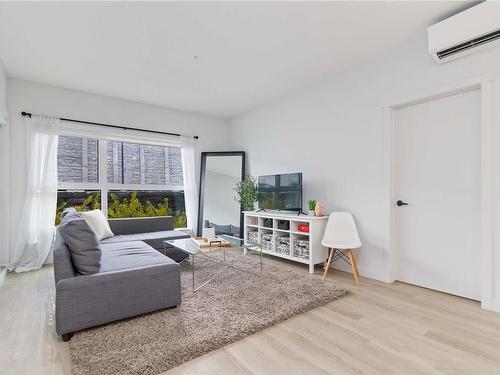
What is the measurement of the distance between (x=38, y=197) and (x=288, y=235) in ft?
11.5

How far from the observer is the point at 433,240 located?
2.73 meters

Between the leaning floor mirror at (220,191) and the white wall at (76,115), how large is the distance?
1.10 feet

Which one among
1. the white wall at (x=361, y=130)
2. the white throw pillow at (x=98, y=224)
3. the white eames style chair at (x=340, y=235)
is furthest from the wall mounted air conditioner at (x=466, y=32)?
the white throw pillow at (x=98, y=224)

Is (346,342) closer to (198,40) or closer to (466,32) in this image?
(466,32)

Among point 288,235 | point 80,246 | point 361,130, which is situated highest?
point 361,130

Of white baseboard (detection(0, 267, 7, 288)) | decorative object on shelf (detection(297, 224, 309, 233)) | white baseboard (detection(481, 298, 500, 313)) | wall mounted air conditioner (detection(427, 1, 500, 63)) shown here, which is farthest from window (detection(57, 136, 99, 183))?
white baseboard (detection(481, 298, 500, 313))

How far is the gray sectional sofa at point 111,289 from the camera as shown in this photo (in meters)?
1.84

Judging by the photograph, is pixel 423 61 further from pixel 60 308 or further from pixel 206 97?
pixel 60 308

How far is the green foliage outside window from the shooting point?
4.20 m

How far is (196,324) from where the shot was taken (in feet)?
6.46

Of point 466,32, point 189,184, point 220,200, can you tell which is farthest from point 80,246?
point 466,32

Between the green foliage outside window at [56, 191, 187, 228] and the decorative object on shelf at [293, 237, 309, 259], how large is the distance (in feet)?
7.85

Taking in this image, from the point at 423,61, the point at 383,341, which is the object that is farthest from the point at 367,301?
the point at 423,61

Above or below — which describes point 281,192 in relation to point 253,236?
above
